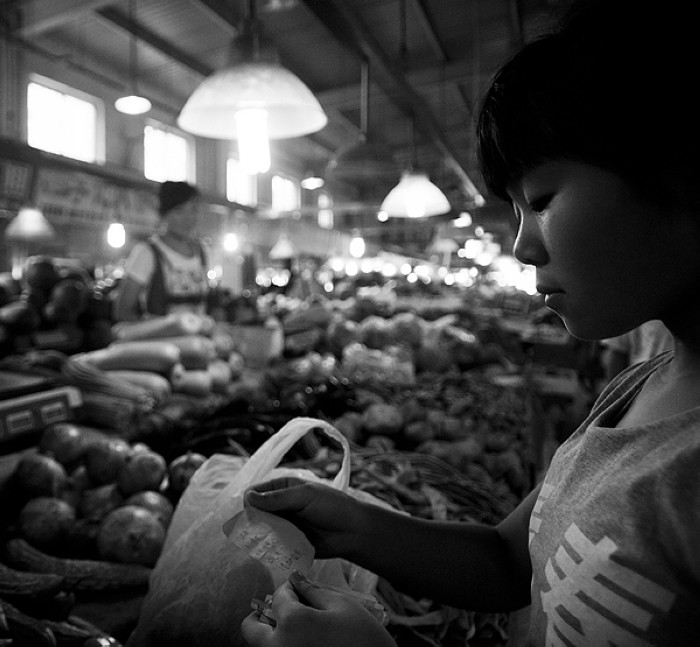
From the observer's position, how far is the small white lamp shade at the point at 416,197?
474 centimetres

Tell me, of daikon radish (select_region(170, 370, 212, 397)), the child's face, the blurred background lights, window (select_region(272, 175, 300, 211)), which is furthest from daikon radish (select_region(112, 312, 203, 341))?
window (select_region(272, 175, 300, 211))

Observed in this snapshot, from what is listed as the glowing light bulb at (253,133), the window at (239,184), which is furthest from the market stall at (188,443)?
the window at (239,184)

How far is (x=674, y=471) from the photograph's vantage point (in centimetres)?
60

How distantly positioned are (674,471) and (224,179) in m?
15.3

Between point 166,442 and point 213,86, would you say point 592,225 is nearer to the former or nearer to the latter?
point 166,442

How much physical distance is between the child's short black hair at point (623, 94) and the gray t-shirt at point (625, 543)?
309 millimetres

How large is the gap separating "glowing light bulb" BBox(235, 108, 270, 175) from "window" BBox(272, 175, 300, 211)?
1493 cm

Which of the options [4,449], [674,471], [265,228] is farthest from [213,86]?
[265,228]

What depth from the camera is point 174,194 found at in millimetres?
3678

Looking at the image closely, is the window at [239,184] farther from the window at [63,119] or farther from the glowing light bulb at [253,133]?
the glowing light bulb at [253,133]

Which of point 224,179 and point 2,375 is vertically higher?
point 224,179

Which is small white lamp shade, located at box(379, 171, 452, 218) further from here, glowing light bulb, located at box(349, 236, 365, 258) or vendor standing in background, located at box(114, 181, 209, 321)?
glowing light bulb, located at box(349, 236, 365, 258)

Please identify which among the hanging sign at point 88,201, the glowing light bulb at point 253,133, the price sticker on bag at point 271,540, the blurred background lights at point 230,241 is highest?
the blurred background lights at point 230,241

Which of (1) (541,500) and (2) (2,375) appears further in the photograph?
(2) (2,375)
